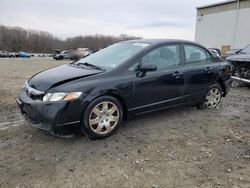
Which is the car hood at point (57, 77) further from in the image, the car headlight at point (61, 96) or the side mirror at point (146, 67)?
the side mirror at point (146, 67)

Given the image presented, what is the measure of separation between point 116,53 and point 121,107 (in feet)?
3.71

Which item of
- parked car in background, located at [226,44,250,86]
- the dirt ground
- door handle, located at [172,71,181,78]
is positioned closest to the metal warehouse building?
parked car in background, located at [226,44,250,86]

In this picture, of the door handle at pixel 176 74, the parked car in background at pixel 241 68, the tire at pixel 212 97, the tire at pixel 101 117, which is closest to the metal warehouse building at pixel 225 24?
the parked car in background at pixel 241 68

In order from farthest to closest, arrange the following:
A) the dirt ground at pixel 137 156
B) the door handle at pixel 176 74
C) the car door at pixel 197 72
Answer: the car door at pixel 197 72, the door handle at pixel 176 74, the dirt ground at pixel 137 156

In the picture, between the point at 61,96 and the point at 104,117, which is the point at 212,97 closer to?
the point at 104,117

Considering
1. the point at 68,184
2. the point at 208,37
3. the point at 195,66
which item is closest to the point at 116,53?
the point at 195,66

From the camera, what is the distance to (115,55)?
4.53 meters

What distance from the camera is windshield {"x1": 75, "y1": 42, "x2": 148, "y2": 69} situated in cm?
423

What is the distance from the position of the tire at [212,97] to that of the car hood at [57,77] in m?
2.62

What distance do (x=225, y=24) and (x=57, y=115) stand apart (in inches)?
896

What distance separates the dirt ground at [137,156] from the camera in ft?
9.39

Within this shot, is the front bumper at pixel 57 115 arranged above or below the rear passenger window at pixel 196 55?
below

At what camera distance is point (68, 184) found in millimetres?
2771

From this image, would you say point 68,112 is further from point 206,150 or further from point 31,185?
point 206,150
